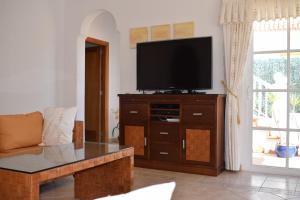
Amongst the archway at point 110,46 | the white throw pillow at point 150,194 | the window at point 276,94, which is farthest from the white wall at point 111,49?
the white throw pillow at point 150,194

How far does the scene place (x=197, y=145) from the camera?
3963 mm

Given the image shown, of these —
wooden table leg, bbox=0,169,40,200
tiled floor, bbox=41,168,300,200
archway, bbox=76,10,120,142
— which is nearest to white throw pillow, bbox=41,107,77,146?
tiled floor, bbox=41,168,300,200

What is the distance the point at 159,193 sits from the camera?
776 millimetres

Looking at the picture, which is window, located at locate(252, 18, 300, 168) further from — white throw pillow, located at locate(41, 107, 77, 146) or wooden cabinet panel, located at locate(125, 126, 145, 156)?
white throw pillow, located at locate(41, 107, 77, 146)

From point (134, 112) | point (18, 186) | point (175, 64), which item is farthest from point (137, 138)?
point (18, 186)

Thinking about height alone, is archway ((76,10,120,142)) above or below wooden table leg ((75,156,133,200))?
above

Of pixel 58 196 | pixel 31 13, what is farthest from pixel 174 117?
pixel 31 13

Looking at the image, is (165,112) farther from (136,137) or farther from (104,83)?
(104,83)

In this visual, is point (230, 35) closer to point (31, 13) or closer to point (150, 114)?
point (150, 114)

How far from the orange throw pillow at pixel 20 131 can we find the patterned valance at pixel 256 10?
2543mm

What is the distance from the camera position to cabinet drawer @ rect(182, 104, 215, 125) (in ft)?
12.8

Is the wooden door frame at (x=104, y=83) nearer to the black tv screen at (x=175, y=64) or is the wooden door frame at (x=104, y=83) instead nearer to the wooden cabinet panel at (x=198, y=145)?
the black tv screen at (x=175, y=64)

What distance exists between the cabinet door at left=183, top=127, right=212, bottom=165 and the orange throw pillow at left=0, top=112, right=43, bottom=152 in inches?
67.6

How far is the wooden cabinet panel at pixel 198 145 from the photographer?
3.91 m
